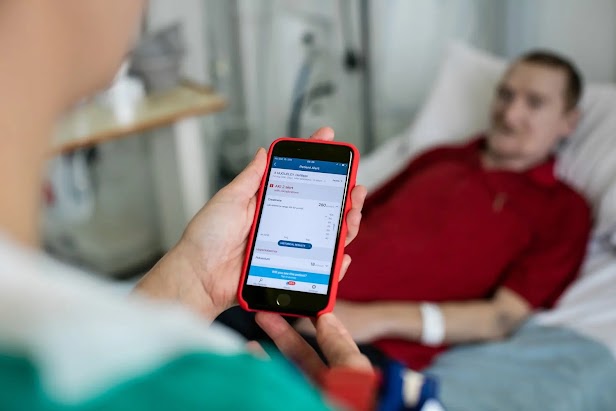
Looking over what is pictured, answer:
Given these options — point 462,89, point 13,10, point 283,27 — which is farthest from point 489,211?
point 13,10

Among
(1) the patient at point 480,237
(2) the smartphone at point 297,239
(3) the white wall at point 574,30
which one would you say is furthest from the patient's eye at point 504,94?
(2) the smartphone at point 297,239

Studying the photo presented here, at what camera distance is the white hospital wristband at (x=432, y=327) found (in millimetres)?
1480

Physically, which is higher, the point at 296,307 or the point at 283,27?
the point at 283,27

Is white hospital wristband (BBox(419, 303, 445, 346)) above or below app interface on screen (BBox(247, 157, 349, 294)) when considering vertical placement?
below

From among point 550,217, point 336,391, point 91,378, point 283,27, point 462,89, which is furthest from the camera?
point 283,27

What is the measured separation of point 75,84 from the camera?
332 millimetres

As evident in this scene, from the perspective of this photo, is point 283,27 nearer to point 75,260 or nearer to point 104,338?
point 75,260

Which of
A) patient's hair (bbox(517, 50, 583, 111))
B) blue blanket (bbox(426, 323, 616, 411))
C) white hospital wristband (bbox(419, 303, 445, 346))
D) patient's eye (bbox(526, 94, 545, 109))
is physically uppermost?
patient's hair (bbox(517, 50, 583, 111))

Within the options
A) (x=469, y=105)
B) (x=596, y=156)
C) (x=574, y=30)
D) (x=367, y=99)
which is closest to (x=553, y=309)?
(x=596, y=156)

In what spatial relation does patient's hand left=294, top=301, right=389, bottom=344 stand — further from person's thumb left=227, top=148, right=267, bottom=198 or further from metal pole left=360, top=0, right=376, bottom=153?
metal pole left=360, top=0, right=376, bottom=153

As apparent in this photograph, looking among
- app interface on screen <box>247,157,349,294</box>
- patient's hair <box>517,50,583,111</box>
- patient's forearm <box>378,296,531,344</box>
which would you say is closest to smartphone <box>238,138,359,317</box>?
app interface on screen <box>247,157,349,294</box>

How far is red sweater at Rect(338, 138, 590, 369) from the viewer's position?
1564 millimetres

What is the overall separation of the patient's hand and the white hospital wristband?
82 millimetres

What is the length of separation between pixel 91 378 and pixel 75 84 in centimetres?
15
